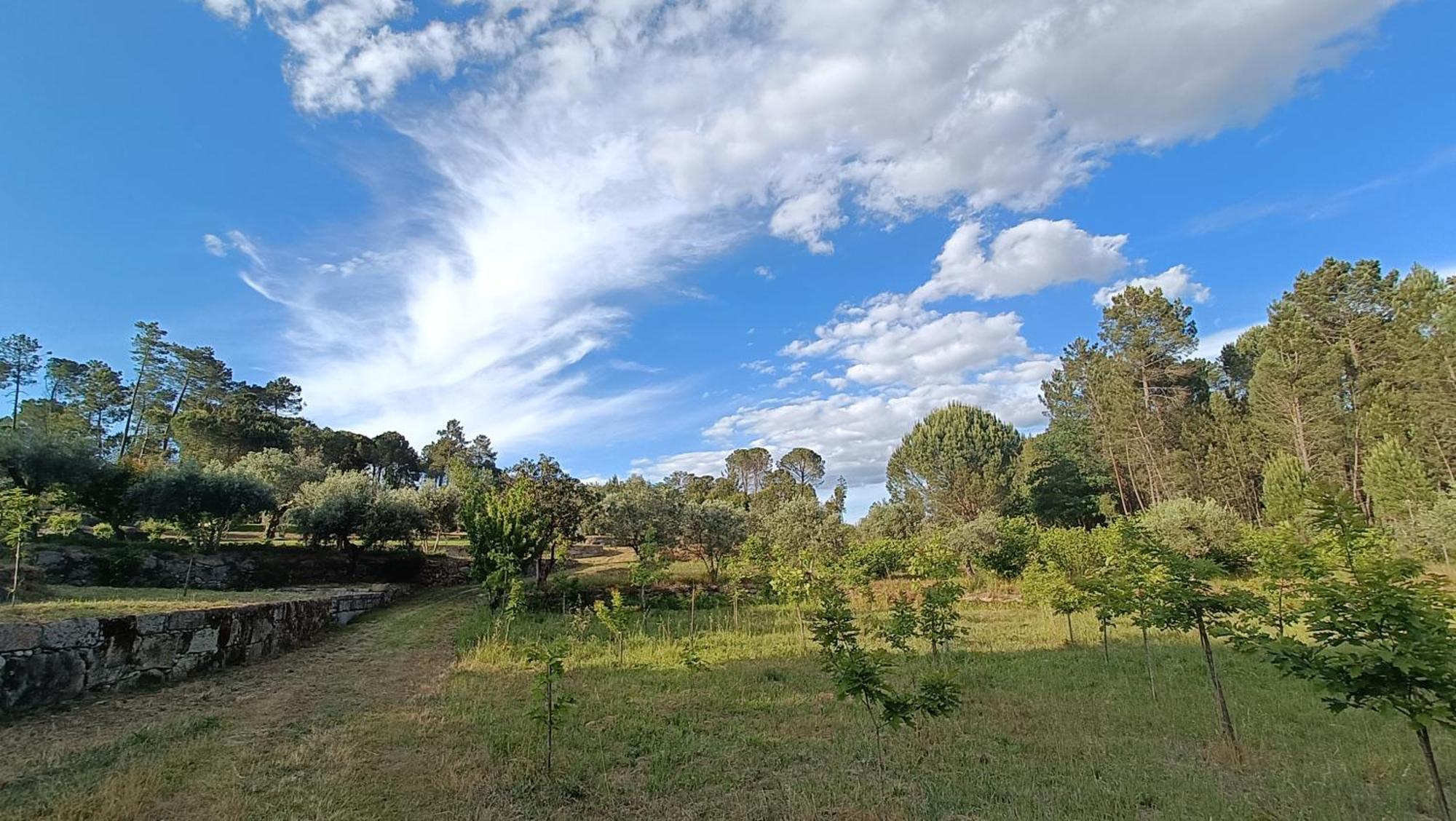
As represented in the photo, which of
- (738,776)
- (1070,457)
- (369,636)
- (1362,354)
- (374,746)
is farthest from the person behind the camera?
(1070,457)

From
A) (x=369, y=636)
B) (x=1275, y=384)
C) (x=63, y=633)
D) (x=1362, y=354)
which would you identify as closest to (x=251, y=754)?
(x=63, y=633)

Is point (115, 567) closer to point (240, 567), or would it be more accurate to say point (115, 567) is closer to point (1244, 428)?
point (240, 567)

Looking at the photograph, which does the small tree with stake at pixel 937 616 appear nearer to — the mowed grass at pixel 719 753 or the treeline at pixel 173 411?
the mowed grass at pixel 719 753

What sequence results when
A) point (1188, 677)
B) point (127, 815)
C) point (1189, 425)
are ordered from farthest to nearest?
point (1189, 425) < point (1188, 677) < point (127, 815)

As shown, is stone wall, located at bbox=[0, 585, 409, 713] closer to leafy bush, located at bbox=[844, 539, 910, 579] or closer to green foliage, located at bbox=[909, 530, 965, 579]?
green foliage, located at bbox=[909, 530, 965, 579]

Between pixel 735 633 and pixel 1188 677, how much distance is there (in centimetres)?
874

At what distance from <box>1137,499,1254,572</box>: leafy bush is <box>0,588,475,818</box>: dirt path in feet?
86.8

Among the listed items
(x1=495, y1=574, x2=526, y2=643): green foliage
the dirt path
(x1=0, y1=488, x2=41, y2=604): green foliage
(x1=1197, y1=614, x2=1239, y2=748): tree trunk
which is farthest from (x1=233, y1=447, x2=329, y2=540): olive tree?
(x1=1197, y1=614, x2=1239, y2=748): tree trunk

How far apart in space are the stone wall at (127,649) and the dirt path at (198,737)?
0.30 meters

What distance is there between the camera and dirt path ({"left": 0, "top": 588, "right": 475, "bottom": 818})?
178 inches

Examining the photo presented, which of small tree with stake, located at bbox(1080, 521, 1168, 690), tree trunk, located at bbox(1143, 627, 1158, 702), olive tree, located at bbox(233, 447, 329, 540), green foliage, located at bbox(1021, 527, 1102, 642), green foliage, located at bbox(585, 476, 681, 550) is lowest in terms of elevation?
tree trunk, located at bbox(1143, 627, 1158, 702)

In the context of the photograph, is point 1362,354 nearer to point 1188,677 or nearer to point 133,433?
point 1188,677

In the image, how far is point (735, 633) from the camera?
14133 millimetres

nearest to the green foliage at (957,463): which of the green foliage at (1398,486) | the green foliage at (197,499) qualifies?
the green foliage at (1398,486)
